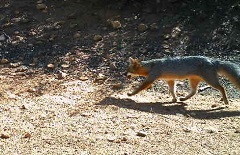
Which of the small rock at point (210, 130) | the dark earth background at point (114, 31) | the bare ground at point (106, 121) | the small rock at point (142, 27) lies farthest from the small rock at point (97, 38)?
the small rock at point (210, 130)

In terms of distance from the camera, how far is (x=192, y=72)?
7602mm

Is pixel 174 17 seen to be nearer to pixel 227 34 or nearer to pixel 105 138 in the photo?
pixel 227 34

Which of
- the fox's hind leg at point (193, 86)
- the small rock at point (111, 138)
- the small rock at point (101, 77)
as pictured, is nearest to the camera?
the small rock at point (111, 138)

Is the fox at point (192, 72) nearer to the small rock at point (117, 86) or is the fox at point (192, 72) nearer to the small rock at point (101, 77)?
the small rock at point (117, 86)

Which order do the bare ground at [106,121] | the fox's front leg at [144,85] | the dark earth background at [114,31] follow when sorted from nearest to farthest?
the bare ground at [106,121] → the fox's front leg at [144,85] → the dark earth background at [114,31]

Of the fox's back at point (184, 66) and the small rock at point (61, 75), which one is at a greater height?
the fox's back at point (184, 66)

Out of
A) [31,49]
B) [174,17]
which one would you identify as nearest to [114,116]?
[31,49]

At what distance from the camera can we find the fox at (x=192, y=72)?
7.55 meters

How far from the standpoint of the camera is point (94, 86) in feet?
26.1

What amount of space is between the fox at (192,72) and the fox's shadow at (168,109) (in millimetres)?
309

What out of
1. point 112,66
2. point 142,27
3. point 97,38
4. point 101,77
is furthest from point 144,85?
point 142,27

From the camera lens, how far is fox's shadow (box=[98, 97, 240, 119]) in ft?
22.8

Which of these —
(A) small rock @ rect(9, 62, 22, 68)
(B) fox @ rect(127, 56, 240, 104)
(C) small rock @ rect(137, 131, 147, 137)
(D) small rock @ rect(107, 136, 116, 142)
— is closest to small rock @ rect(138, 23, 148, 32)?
(B) fox @ rect(127, 56, 240, 104)

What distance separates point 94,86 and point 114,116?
4.93 feet
